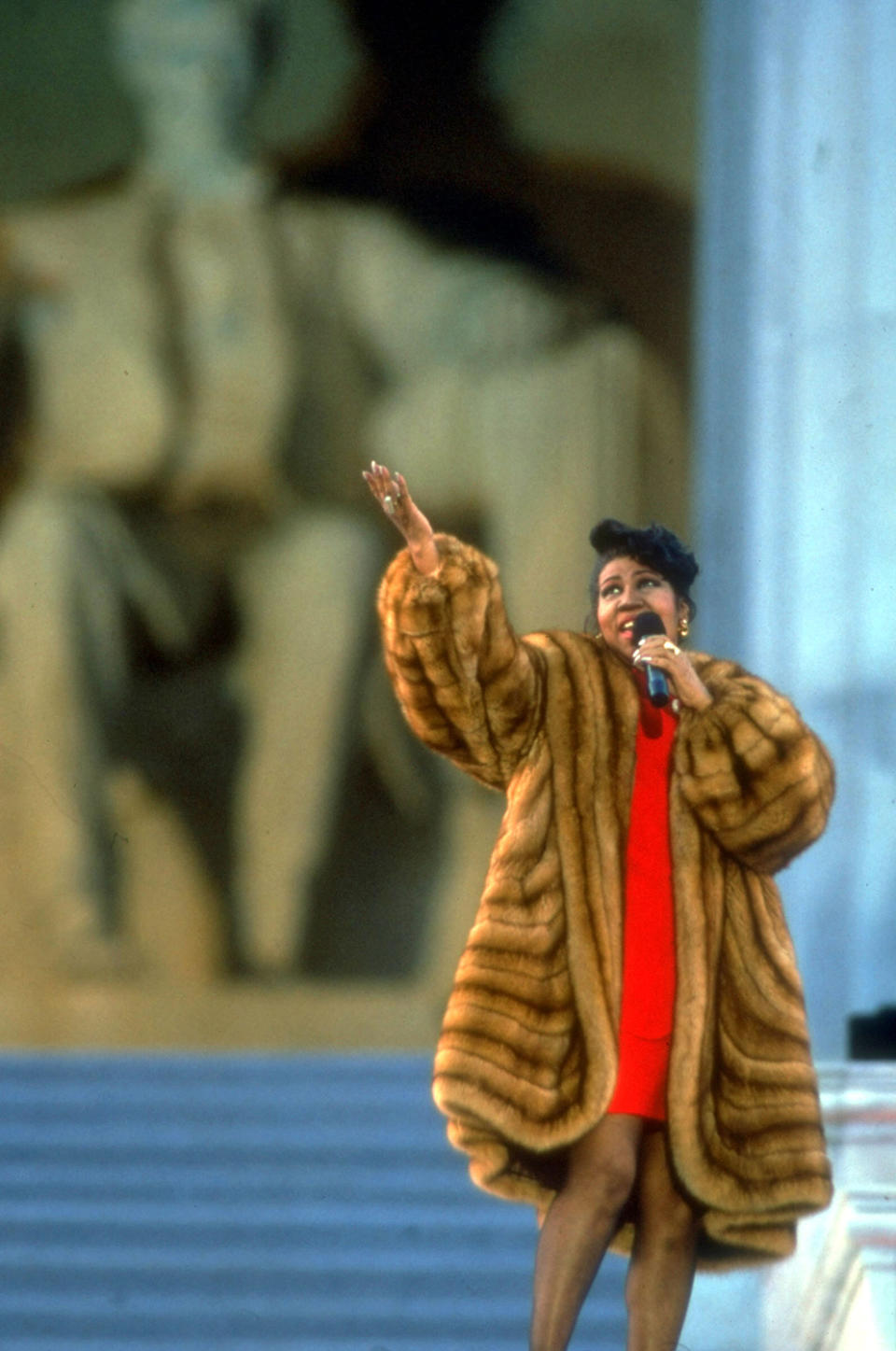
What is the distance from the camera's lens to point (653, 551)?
167 inches

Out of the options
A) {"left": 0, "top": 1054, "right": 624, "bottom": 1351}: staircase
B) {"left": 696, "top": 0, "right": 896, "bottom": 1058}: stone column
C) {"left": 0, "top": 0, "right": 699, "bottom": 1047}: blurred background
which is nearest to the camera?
{"left": 0, "top": 1054, "right": 624, "bottom": 1351}: staircase

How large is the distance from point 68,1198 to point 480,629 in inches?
81.8

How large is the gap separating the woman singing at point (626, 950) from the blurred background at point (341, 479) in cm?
130

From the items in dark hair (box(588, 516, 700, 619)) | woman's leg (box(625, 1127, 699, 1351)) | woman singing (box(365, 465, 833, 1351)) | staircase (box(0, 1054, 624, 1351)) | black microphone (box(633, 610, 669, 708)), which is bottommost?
staircase (box(0, 1054, 624, 1351))

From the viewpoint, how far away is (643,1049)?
4082 mm

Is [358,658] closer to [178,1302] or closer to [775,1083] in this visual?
[178,1302]

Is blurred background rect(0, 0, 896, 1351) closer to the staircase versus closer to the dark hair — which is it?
the staircase

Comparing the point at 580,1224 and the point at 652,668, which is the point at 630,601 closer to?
the point at 652,668

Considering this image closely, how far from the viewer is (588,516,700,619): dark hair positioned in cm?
425

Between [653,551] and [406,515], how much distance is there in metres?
0.48

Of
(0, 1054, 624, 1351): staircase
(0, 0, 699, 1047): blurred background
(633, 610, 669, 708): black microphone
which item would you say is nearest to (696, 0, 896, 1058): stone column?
(0, 0, 699, 1047): blurred background

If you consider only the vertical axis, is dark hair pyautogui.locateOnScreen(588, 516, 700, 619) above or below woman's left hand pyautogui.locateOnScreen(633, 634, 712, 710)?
above

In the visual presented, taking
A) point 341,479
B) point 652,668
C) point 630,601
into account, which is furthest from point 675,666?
point 341,479

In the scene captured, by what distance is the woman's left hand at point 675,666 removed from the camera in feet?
13.4
